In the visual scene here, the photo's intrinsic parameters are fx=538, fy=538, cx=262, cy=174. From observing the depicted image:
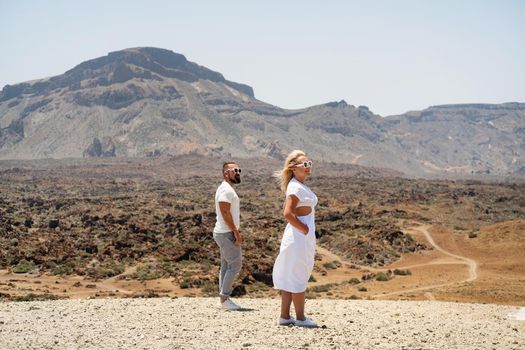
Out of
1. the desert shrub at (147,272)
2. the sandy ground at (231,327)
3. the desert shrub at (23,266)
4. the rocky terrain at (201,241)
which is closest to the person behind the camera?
the sandy ground at (231,327)

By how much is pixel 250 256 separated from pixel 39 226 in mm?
21798

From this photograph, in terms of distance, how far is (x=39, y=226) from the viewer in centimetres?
Result: 4331

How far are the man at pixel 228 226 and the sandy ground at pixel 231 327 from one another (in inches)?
24.4

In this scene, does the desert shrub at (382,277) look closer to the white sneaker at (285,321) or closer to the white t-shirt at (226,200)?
the white t-shirt at (226,200)

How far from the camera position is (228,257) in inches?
336

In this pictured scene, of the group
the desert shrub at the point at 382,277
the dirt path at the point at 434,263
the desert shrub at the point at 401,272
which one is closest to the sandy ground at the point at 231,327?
the dirt path at the point at 434,263

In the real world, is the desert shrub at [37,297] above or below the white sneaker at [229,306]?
below

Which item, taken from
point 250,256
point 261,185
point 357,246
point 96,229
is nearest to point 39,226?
point 96,229

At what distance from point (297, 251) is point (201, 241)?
28.2 metres

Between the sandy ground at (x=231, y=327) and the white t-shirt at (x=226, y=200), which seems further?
the white t-shirt at (x=226, y=200)

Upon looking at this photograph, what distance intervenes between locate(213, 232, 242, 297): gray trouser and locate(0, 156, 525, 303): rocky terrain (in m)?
12.5

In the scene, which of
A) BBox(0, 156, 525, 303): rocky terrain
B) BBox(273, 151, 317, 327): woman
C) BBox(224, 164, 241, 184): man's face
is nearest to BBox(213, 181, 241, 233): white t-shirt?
BBox(224, 164, 241, 184): man's face

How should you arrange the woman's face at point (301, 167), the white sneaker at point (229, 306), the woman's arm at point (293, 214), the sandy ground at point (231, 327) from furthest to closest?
the white sneaker at point (229, 306) → the woman's face at point (301, 167) → the woman's arm at point (293, 214) → the sandy ground at point (231, 327)

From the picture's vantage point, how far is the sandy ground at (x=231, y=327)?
651 cm
